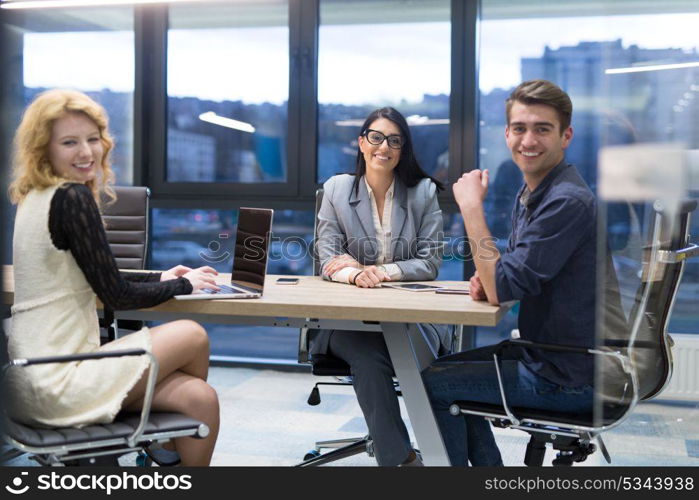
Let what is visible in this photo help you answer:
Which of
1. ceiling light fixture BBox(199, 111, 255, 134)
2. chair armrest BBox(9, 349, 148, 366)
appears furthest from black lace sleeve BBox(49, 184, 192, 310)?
ceiling light fixture BBox(199, 111, 255, 134)

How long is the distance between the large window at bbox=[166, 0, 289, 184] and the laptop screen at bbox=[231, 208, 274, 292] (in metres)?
2.44

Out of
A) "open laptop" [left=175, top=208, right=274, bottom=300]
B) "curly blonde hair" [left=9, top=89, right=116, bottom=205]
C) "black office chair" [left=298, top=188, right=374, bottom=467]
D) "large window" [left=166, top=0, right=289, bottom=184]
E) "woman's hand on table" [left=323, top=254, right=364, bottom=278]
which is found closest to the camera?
"curly blonde hair" [left=9, top=89, right=116, bottom=205]

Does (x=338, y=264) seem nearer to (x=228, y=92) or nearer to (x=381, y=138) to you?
(x=381, y=138)

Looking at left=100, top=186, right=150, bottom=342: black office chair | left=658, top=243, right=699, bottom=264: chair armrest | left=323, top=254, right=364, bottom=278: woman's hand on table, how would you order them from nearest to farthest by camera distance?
1. left=658, top=243, right=699, bottom=264: chair armrest
2. left=323, top=254, right=364, bottom=278: woman's hand on table
3. left=100, top=186, right=150, bottom=342: black office chair

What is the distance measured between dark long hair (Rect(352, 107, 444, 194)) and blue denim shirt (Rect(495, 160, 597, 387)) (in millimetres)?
972

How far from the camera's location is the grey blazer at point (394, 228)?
314 centimetres

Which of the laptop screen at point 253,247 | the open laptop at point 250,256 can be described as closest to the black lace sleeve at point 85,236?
the open laptop at point 250,256

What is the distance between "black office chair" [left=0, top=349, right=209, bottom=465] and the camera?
1.90 metres

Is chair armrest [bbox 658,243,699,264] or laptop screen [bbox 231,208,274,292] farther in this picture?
laptop screen [bbox 231,208,274,292]

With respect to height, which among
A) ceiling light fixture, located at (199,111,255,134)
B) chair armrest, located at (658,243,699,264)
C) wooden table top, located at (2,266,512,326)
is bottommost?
wooden table top, located at (2,266,512,326)

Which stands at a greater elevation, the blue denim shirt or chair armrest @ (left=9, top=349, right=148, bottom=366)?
the blue denim shirt

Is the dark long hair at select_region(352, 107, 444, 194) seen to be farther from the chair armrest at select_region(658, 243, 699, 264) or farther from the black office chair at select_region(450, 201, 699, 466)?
the chair armrest at select_region(658, 243, 699, 264)

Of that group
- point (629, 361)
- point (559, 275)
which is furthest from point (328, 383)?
point (629, 361)

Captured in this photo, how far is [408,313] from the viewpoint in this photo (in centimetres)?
226
